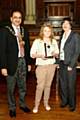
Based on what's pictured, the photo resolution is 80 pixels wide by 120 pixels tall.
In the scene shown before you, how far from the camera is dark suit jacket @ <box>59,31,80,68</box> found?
4.09 metres

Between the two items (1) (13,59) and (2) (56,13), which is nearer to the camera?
(1) (13,59)

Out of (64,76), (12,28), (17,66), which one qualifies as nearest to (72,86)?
(64,76)

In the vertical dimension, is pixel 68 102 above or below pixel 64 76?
below

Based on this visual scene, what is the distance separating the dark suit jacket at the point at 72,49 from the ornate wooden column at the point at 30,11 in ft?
20.2

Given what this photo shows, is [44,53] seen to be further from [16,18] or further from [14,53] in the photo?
[16,18]

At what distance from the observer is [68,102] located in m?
4.50

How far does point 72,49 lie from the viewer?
4.11m

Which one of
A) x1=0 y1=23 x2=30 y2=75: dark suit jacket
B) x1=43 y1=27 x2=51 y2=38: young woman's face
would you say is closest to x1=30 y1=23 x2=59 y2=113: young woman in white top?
x1=43 y1=27 x2=51 y2=38: young woman's face

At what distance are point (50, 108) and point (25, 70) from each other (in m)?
0.69

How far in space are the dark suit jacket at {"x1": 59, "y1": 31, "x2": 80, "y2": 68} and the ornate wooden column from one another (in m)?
6.14

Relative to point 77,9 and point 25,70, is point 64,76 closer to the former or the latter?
point 25,70

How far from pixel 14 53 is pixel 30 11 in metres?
6.58

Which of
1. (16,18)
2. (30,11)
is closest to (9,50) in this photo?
(16,18)

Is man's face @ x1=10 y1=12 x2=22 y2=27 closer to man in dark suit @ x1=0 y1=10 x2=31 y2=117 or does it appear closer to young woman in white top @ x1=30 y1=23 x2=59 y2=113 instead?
man in dark suit @ x1=0 y1=10 x2=31 y2=117
